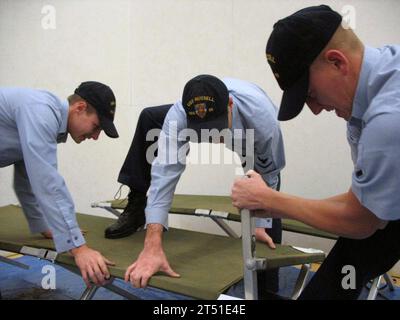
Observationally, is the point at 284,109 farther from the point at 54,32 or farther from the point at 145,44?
the point at 54,32

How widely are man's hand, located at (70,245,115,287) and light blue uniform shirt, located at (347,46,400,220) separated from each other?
39.4 inches

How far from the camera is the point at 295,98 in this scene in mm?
917

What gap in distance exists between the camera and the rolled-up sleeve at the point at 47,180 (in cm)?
148

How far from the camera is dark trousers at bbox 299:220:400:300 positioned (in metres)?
1.05

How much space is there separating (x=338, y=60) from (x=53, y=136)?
1170 mm

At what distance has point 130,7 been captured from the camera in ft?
10.7

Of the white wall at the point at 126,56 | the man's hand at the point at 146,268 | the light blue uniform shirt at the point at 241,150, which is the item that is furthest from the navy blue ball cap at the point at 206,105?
the white wall at the point at 126,56

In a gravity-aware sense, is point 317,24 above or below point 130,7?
below

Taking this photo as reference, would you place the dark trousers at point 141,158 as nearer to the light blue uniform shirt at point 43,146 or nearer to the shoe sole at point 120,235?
the shoe sole at point 120,235

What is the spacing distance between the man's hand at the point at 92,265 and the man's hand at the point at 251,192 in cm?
67

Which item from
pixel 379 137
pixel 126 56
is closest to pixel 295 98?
pixel 379 137
